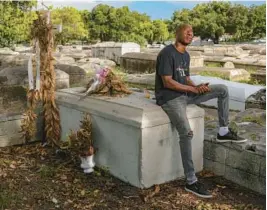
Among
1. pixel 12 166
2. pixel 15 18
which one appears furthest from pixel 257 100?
pixel 15 18

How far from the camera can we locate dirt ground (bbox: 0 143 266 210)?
4141 mm

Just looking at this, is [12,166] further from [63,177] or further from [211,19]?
[211,19]

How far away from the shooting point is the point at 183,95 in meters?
4.57

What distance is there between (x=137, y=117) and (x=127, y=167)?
0.63 meters

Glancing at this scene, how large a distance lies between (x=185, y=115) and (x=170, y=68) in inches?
21.2

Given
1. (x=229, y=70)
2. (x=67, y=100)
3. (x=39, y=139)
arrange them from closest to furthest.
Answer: (x=67, y=100) < (x=39, y=139) < (x=229, y=70)

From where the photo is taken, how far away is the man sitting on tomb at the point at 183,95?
14.3 feet

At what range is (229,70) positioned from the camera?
12.5m

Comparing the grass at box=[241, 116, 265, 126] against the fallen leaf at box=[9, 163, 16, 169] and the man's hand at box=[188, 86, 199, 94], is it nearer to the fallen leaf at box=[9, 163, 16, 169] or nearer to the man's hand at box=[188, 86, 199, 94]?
the man's hand at box=[188, 86, 199, 94]

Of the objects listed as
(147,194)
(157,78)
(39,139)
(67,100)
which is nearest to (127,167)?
(147,194)

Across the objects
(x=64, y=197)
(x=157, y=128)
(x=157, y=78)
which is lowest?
(x=64, y=197)

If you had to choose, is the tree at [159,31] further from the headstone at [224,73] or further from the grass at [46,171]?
the grass at [46,171]

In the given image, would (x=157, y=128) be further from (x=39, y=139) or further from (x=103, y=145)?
(x=39, y=139)

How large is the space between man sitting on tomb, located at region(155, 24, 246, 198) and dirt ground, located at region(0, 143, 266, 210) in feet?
0.74
